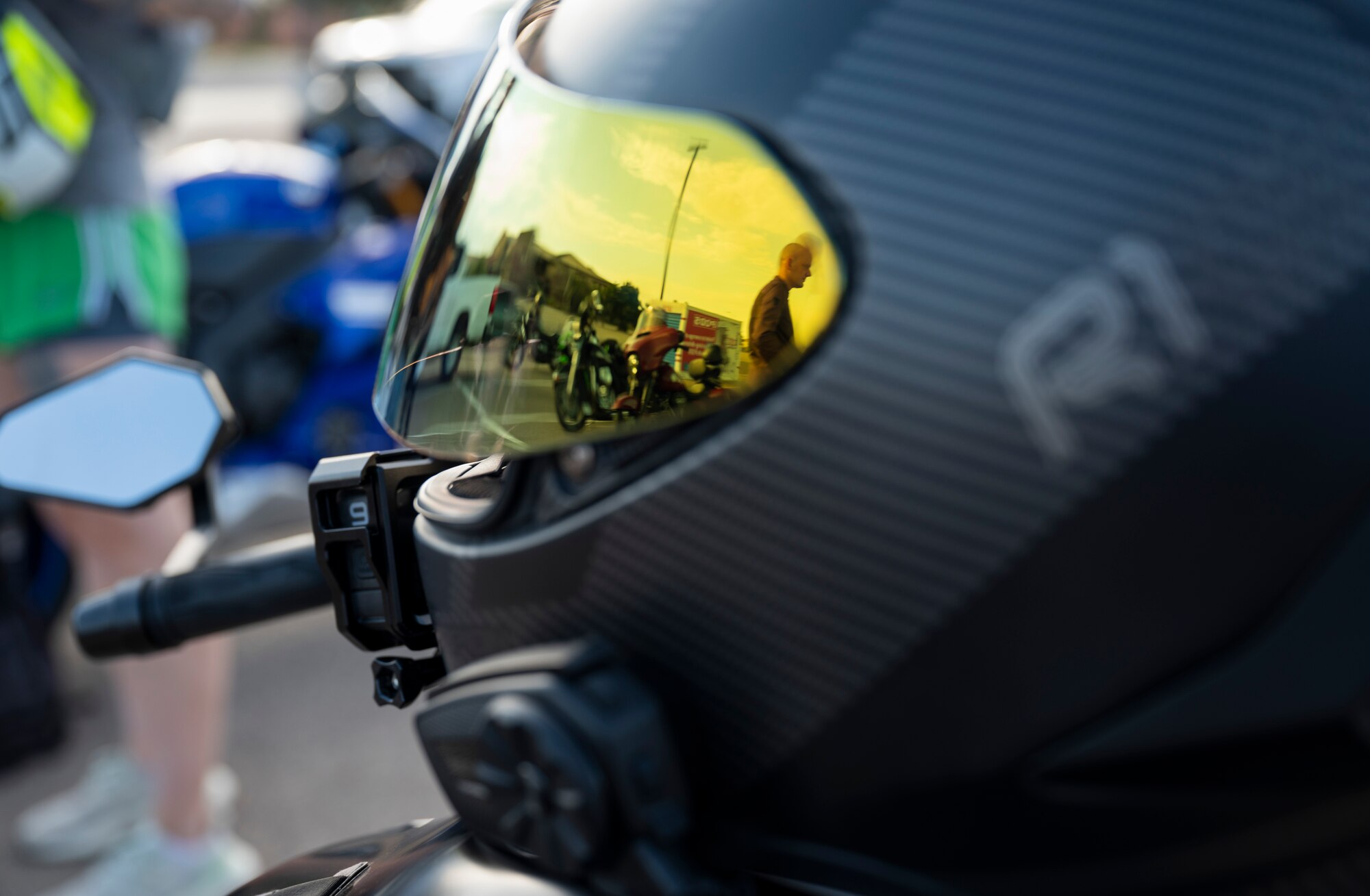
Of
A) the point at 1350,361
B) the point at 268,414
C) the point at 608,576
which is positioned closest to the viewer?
the point at 1350,361

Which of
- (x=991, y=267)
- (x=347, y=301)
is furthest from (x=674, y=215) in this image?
(x=347, y=301)

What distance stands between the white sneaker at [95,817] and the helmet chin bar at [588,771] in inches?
73.9

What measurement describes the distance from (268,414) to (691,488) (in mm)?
3019

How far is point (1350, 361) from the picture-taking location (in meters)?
0.56

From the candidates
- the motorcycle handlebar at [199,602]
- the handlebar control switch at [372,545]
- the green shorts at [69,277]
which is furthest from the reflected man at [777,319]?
the green shorts at [69,277]

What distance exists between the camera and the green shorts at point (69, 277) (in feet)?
6.55

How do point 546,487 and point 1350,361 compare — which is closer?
point 1350,361

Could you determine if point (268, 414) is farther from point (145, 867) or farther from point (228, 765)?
point (145, 867)

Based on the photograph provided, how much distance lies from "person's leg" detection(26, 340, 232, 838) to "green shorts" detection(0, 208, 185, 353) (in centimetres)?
4

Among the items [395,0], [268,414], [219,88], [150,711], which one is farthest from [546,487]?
[395,0]

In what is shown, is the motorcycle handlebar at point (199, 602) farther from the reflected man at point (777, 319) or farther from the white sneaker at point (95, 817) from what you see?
the white sneaker at point (95, 817)

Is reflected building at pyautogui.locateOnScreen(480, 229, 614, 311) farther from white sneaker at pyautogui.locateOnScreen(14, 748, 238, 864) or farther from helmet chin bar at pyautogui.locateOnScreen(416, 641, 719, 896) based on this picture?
white sneaker at pyautogui.locateOnScreen(14, 748, 238, 864)

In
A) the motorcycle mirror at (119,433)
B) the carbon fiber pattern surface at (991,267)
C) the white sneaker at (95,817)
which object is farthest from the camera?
the white sneaker at (95,817)

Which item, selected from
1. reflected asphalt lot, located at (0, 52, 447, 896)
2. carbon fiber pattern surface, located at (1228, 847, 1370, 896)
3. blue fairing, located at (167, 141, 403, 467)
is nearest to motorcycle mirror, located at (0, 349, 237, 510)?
carbon fiber pattern surface, located at (1228, 847, 1370, 896)
